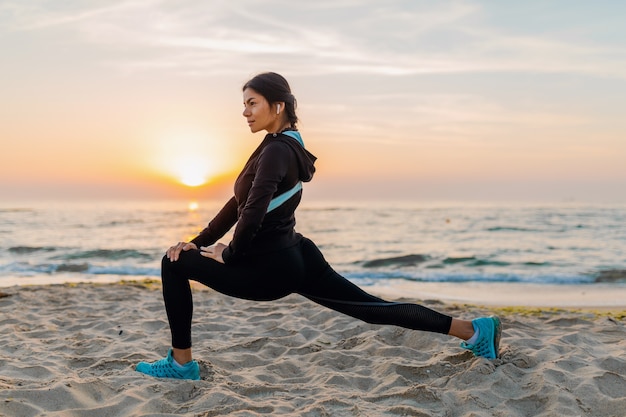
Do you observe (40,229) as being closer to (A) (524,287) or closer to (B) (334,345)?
(A) (524,287)

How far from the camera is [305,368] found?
434 cm

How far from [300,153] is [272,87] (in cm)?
43

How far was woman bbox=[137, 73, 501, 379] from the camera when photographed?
3281 mm

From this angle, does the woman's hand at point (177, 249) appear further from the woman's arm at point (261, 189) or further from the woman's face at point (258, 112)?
the woman's face at point (258, 112)

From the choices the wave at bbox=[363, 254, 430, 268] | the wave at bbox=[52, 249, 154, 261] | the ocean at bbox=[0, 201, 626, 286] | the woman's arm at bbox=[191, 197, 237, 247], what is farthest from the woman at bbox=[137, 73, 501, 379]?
the wave at bbox=[52, 249, 154, 261]

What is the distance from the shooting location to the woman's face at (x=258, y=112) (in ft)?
11.2

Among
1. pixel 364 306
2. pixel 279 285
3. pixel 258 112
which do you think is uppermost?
pixel 258 112

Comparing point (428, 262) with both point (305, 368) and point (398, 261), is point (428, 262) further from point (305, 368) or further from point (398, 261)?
point (305, 368)

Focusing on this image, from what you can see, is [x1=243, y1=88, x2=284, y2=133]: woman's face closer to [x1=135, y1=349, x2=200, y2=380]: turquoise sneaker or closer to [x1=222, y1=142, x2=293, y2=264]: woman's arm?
[x1=222, y1=142, x2=293, y2=264]: woman's arm

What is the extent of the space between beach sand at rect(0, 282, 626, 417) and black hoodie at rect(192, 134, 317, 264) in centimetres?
98

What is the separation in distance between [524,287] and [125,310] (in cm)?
819

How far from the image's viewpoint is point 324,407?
3.38 meters

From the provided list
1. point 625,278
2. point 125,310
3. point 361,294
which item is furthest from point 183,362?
point 625,278

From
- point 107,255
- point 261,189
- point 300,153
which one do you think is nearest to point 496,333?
point 300,153
